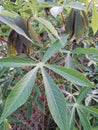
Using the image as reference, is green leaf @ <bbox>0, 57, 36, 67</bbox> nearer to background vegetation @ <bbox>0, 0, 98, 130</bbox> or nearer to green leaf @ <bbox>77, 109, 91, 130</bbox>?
background vegetation @ <bbox>0, 0, 98, 130</bbox>

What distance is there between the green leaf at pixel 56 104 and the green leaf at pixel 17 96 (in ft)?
0.13

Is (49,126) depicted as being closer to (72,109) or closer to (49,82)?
(72,109)

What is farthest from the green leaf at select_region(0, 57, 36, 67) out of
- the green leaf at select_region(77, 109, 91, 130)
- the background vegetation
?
the green leaf at select_region(77, 109, 91, 130)

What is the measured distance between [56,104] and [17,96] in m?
0.08

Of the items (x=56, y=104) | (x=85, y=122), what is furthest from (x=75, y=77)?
(x=85, y=122)

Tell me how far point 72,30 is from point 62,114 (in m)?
0.28

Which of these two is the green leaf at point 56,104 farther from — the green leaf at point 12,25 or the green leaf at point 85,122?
the green leaf at point 85,122

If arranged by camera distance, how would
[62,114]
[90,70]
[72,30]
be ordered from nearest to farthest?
1. [62,114]
2. [72,30]
3. [90,70]

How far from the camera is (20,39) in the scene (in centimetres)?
64

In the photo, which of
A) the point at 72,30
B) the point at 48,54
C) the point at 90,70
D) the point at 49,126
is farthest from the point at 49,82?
the point at 49,126

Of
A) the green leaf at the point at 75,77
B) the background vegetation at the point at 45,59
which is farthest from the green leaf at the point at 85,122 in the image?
the green leaf at the point at 75,77

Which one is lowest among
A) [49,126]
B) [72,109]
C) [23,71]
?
[49,126]

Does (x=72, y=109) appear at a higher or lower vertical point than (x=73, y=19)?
lower

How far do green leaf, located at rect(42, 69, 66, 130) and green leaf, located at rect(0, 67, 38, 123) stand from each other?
0.04 m
